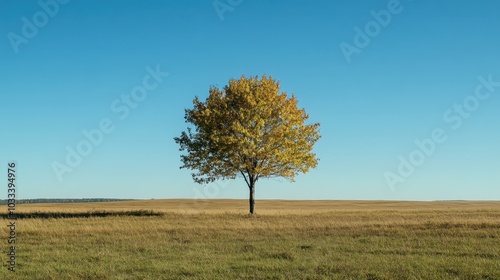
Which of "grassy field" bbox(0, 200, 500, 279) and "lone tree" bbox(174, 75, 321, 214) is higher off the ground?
"lone tree" bbox(174, 75, 321, 214)

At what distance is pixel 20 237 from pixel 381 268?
18312 mm

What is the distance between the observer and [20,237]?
2503 cm

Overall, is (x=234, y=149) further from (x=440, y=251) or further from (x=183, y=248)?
(x=440, y=251)

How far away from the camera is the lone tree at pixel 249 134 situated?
141 ft

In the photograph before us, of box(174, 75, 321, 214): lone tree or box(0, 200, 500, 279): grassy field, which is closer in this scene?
box(0, 200, 500, 279): grassy field

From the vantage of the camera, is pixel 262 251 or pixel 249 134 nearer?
pixel 262 251

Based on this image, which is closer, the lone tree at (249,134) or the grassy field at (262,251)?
the grassy field at (262,251)

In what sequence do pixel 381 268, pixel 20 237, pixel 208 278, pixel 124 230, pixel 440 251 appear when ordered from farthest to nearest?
pixel 124 230, pixel 20 237, pixel 440 251, pixel 381 268, pixel 208 278

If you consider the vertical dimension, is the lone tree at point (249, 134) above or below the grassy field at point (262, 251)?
above

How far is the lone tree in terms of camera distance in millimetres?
42875

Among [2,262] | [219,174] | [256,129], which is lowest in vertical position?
[2,262]

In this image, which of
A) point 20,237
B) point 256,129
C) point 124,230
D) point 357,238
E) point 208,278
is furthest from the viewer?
point 256,129

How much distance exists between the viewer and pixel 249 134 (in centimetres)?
4219

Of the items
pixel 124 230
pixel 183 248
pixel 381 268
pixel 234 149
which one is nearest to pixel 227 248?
pixel 183 248
